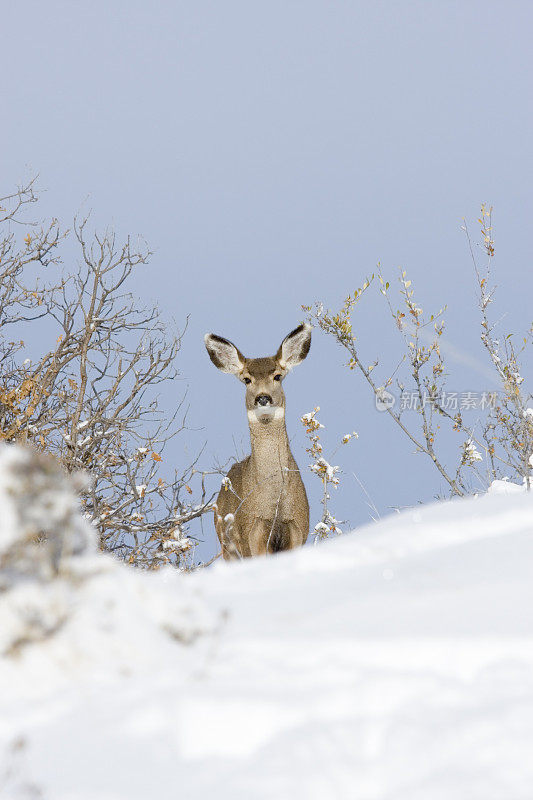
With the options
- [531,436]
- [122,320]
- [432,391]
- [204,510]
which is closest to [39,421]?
[122,320]

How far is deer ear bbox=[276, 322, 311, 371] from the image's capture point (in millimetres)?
9531

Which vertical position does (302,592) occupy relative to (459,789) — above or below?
above

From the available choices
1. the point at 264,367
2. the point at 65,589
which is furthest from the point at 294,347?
the point at 65,589

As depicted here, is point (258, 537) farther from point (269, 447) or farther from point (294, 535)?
point (269, 447)

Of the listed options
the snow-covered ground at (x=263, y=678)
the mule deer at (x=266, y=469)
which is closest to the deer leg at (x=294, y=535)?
the mule deer at (x=266, y=469)

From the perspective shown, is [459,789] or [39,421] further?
[39,421]

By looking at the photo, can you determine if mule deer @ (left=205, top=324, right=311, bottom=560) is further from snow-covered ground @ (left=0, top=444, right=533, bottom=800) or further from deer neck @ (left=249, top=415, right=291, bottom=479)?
snow-covered ground @ (left=0, top=444, right=533, bottom=800)

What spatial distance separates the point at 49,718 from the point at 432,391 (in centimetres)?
781

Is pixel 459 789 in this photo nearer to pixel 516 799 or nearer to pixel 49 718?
pixel 516 799

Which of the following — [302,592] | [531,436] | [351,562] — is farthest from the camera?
[531,436]

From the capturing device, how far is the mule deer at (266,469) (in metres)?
8.91

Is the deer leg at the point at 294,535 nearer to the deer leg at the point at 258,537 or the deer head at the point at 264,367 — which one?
the deer leg at the point at 258,537

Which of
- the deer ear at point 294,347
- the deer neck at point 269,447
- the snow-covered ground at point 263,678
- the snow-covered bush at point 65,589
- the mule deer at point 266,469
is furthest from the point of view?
the deer ear at point 294,347

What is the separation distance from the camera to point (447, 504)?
13.0 feet
